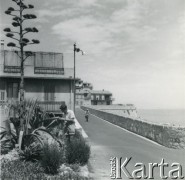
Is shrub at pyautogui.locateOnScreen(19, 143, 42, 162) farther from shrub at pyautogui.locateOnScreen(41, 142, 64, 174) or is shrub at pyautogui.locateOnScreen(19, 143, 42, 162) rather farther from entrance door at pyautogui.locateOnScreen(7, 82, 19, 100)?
entrance door at pyautogui.locateOnScreen(7, 82, 19, 100)

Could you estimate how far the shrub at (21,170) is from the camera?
29.3ft

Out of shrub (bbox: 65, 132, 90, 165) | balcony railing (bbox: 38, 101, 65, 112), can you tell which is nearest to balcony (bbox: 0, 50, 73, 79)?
balcony railing (bbox: 38, 101, 65, 112)

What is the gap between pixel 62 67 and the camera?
32469 mm

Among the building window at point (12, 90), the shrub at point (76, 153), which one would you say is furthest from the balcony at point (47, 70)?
the shrub at point (76, 153)

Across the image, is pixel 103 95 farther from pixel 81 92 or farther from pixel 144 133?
pixel 144 133

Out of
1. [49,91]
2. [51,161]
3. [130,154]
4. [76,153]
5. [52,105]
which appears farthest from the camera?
[49,91]

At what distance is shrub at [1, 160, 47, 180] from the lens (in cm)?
894

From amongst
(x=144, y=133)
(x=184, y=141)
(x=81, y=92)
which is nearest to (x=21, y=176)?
(x=184, y=141)

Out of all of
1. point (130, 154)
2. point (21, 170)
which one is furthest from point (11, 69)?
point (21, 170)

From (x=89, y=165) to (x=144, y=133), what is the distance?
30.5ft

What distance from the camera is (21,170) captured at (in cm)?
973

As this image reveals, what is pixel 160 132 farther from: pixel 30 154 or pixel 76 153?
pixel 30 154

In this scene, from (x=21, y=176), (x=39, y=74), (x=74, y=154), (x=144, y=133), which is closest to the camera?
(x=21, y=176)

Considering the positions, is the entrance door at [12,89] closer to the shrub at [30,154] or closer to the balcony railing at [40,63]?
the balcony railing at [40,63]
